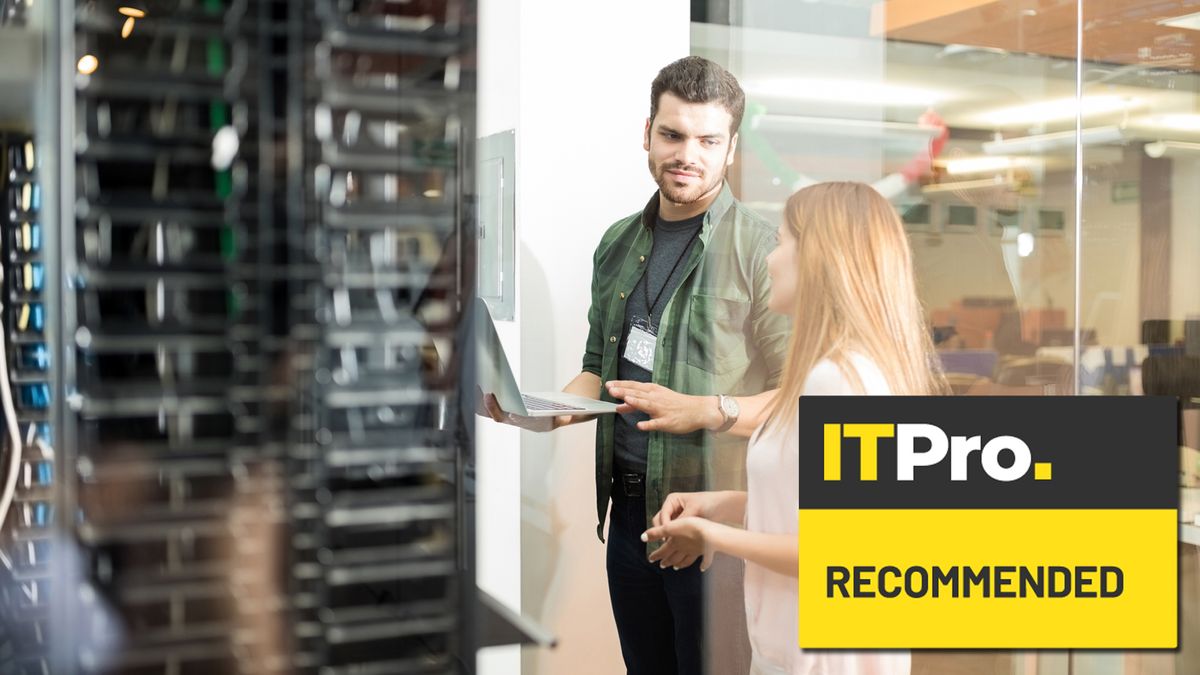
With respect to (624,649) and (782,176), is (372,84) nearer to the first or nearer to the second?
(782,176)

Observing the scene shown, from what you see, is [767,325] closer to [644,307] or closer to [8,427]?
[644,307]

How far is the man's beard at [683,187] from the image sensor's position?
145 centimetres

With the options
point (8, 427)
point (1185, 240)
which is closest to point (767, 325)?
point (1185, 240)

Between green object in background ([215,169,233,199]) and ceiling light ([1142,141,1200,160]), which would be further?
ceiling light ([1142,141,1200,160])

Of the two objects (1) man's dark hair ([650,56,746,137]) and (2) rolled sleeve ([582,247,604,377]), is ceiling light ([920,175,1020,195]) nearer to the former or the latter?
(1) man's dark hair ([650,56,746,137])

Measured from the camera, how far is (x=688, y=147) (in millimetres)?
1447

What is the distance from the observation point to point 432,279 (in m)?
0.18

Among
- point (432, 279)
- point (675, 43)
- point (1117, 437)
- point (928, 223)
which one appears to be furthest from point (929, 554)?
point (432, 279)

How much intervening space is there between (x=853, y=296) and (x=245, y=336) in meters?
1.30

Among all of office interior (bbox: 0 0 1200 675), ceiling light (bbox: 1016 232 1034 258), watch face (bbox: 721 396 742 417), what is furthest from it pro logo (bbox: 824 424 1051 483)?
office interior (bbox: 0 0 1200 675)

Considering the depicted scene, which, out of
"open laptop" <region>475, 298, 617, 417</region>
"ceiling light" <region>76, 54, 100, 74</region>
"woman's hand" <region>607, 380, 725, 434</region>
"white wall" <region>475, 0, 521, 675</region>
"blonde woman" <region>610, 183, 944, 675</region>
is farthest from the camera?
"woman's hand" <region>607, 380, 725, 434</region>

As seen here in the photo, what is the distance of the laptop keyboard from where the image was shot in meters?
1.45

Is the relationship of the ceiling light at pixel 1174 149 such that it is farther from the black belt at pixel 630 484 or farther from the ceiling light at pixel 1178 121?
the black belt at pixel 630 484

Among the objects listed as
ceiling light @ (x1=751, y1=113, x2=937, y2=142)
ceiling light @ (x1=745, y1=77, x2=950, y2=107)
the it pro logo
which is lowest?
the it pro logo
